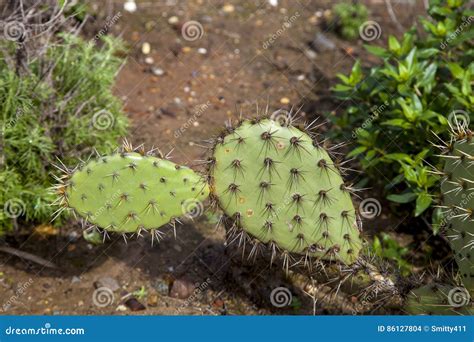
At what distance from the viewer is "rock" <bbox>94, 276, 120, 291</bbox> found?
4113mm

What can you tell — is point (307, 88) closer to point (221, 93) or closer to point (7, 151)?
point (221, 93)

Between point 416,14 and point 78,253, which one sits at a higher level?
point 416,14

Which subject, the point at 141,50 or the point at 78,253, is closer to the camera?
the point at 78,253

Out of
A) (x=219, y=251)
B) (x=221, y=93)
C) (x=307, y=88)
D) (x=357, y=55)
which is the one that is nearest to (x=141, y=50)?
(x=221, y=93)

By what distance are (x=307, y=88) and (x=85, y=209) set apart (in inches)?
110

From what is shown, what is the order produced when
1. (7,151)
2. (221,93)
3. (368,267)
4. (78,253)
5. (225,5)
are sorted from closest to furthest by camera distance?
1. (368,267)
2. (7,151)
3. (78,253)
4. (221,93)
5. (225,5)

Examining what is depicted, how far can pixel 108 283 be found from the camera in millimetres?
4137

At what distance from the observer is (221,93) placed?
559 centimetres
